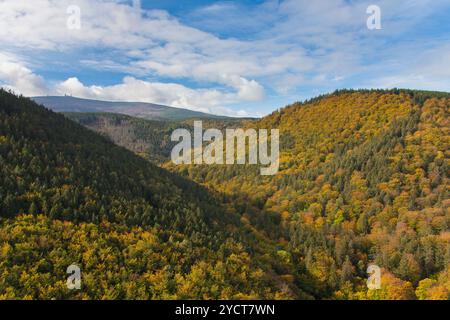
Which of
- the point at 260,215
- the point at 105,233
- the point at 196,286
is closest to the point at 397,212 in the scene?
the point at 260,215

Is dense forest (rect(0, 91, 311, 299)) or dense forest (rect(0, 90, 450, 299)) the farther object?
dense forest (rect(0, 90, 450, 299))

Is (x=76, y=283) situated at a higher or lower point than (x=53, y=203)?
lower

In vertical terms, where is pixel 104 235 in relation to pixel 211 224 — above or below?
above

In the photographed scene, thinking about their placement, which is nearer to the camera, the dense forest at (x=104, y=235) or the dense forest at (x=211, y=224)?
the dense forest at (x=104, y=235)

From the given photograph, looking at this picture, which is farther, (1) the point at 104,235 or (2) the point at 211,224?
(2) the point at 211,224

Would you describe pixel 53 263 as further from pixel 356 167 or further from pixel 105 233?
pixel 356 167
